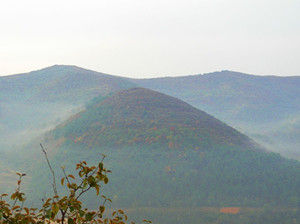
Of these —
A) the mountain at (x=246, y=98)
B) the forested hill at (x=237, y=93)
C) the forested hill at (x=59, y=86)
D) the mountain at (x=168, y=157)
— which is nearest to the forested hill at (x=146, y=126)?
the mountain at (x=168, y=157)

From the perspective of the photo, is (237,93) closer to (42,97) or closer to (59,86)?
(59,86)

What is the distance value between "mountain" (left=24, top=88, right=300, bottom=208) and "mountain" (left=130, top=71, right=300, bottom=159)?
36205mm

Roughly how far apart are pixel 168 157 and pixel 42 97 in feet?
222

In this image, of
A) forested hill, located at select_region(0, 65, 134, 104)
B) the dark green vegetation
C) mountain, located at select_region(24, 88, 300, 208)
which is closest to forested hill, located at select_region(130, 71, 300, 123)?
the dark green vegetation

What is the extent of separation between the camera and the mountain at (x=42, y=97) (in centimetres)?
8719

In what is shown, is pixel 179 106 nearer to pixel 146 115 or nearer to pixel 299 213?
pixel 146 115

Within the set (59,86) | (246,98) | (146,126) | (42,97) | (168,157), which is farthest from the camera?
(246,98)

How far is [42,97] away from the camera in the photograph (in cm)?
11194

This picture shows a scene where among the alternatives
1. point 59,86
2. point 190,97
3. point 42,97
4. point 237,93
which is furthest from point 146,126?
point 237,93

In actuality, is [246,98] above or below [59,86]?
below

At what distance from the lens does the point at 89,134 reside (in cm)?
6259

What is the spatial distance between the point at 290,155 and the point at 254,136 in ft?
57.2

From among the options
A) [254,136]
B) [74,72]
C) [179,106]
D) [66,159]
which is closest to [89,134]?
[66,159]

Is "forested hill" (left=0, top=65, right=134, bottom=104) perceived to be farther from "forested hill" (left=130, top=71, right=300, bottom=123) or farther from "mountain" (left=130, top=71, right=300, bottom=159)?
"forested hill" (left=130, top=71, right=300, bottom=123)
